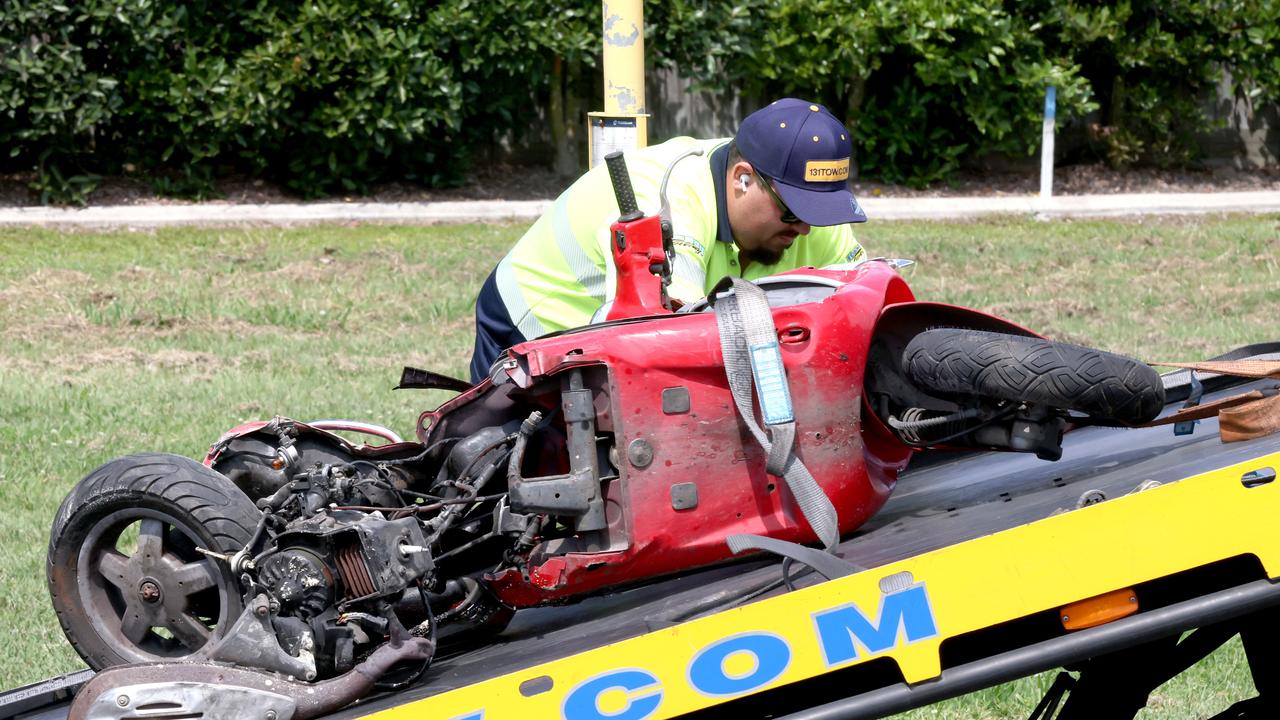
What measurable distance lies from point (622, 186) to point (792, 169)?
22.3 inches

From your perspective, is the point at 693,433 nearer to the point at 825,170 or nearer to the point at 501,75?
the point at 825,170

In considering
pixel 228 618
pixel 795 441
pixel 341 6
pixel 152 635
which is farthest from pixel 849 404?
pixel 341 6

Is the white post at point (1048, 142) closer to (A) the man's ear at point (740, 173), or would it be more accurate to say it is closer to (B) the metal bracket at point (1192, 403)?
(B) the metal bracket at point (1192, 403)

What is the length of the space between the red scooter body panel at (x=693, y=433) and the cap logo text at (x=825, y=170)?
0.69 meters

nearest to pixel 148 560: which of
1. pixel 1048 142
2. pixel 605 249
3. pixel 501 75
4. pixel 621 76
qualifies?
pixel 605 249

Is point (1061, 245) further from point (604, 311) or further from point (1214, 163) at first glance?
point (604, 311)

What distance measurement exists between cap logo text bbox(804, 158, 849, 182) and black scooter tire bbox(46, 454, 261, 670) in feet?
5.90

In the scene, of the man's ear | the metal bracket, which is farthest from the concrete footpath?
the metal bracket

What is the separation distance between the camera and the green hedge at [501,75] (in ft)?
43.8

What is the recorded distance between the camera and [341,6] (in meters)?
13.4

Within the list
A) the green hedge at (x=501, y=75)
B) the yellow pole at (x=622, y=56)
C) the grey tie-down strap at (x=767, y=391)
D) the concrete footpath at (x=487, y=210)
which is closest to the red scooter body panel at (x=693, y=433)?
the grey tie-down strap at (x=767, y=391)

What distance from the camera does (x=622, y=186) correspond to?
4137mm

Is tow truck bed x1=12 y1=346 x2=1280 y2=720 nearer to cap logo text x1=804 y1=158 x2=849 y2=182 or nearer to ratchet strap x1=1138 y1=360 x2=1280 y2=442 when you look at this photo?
ratchet strap x1=1138 y1=360 x2=1280 y2=442

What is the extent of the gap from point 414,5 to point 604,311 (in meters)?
10.1
